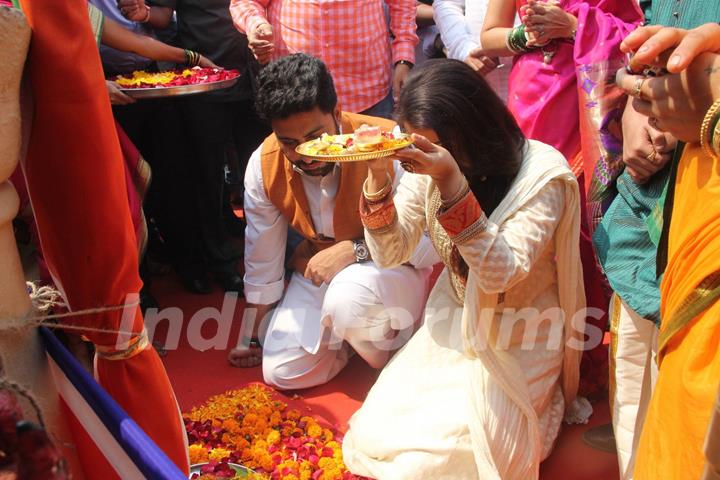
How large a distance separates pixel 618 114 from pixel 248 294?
1.66 m

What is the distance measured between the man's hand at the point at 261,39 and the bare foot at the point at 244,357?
1345 millimetres

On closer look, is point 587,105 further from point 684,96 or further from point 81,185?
point 81,185

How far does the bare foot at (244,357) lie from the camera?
9.84 feet

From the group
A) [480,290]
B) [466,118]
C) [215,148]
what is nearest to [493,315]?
[480,290]

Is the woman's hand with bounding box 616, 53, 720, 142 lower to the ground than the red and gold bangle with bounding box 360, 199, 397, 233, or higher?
higher

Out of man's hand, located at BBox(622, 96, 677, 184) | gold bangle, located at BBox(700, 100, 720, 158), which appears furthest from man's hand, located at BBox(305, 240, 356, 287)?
gold bangle, located at BBox(700, 100, 720, 158)

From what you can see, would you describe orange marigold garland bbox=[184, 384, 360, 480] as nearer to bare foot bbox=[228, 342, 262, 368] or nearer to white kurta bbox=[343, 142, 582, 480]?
white kurta bbox=[343, 142, 582, 480]

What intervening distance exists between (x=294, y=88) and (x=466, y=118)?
2.59ft

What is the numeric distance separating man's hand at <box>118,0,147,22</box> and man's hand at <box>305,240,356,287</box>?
4.80ft

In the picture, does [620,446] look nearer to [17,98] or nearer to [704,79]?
[704,79]

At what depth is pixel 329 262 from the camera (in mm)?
2775

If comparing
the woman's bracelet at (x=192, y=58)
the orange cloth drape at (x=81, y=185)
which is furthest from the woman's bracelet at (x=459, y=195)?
the woman's bracelet at (x=192, y=58)

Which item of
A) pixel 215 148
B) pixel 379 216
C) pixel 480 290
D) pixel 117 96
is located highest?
pixel 117 96

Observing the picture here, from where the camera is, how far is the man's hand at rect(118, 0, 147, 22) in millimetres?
3229
